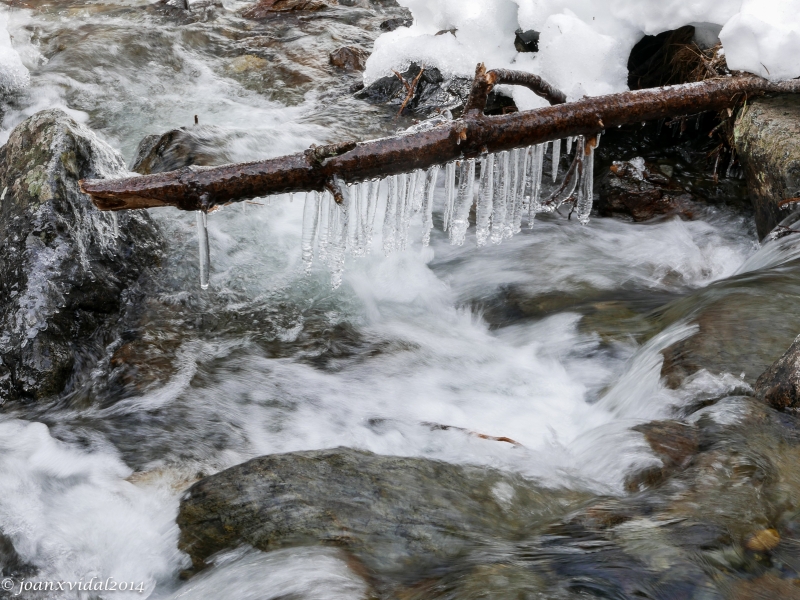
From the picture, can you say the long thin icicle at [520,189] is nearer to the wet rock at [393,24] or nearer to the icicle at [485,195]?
the icicle at [485,195]

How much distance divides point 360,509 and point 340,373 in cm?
170

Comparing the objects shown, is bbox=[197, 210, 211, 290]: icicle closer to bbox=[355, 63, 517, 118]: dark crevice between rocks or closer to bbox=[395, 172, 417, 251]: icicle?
bbox=[395, 172, 417, 251]: icicle

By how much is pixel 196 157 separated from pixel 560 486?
4306 millimetres

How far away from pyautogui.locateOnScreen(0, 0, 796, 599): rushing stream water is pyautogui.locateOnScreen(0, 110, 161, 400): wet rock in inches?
9.7

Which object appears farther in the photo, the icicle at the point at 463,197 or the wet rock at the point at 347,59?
the wet rock at the point at 347,59

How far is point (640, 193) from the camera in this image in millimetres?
5715

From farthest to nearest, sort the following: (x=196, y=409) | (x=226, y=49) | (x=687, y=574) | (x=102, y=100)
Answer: (x=226, y=49) < (x=102, y=100) < (x=196, y=409) < (x=687, y=574)

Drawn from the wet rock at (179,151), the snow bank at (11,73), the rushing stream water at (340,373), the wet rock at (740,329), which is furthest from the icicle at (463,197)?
the snow bank at (11,73)

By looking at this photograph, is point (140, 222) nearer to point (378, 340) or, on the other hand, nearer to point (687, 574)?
point (378, 340)

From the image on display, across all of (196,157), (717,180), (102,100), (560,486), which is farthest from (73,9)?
(560,486)

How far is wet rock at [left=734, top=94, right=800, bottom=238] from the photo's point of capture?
14.8ft

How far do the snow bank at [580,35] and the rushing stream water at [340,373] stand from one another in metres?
1.24

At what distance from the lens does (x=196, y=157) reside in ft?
18.8

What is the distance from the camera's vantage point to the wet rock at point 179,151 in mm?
5699
